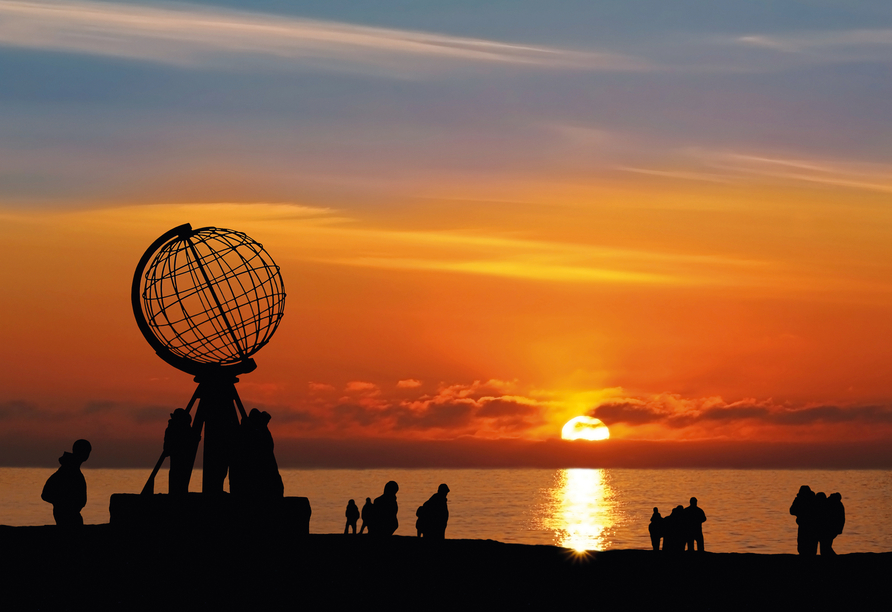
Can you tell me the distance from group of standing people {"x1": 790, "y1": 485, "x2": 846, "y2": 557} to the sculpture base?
9645 millimetres

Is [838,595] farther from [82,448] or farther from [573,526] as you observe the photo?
[573,526]

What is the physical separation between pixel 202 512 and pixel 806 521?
11463 millimetres

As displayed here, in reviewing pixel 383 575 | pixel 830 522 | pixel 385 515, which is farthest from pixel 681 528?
pixel 383 575

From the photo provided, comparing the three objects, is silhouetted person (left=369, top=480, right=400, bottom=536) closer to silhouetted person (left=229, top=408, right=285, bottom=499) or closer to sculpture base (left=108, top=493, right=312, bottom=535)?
sculpture base (left=108, top=493, right=312, bottom=535)

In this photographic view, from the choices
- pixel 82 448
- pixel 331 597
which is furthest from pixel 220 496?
pixel 331 597

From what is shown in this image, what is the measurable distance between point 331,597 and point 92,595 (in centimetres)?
326

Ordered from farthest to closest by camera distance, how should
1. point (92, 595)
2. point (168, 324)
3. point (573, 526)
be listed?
point (573, 526), point (168, 324), point (92, 595)

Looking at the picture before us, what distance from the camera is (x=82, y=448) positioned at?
17.7 m

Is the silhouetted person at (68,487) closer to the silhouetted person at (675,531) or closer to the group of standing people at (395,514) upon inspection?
the group of standing people at (395,514)

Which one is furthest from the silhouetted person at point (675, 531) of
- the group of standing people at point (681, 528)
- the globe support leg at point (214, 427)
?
the globe support leg at point (214, 427)

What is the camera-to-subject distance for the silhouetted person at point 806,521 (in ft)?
74.1

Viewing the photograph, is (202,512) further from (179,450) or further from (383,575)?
(383,575)

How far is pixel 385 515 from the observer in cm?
2144

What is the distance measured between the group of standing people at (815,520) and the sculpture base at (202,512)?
9.64 metres
